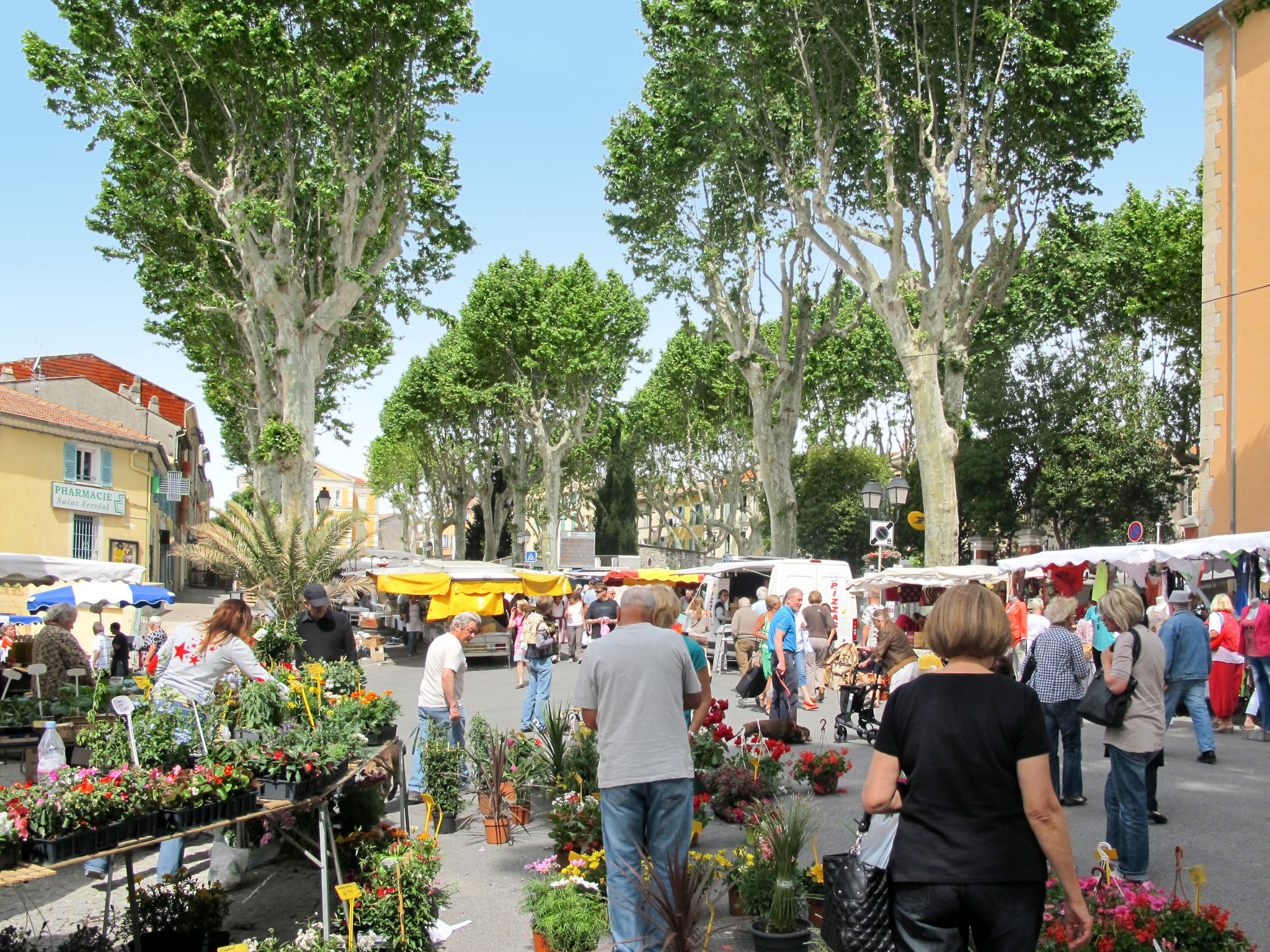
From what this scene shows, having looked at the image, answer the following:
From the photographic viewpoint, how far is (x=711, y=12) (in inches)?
846

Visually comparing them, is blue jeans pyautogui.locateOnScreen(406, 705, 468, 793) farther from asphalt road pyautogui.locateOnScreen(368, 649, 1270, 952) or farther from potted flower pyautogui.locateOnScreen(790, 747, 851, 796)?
potted flower pyautogui.locateOnScreen(790, 747, 851, 796)

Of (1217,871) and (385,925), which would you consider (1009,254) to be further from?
(385,925)

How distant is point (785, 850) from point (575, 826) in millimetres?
1493

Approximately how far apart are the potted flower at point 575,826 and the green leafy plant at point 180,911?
1959 millimetres

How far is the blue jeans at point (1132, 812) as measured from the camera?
18.7ft

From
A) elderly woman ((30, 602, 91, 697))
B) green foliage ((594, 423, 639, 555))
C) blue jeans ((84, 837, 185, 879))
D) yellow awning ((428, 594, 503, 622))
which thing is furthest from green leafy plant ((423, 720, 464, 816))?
green foliage ((594, 423, 639, 555))

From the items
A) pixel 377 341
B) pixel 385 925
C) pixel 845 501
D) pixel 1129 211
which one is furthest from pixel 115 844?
pixel 845 501

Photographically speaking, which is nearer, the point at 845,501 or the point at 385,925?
the point at 385,925

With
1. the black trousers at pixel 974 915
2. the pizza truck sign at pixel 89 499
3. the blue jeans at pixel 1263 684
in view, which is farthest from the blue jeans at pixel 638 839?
the pizza truck sign at pixel 89 499

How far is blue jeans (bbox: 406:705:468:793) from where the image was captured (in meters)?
7.94

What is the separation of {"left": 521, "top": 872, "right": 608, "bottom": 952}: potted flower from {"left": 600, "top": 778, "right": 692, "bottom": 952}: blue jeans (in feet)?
1.41

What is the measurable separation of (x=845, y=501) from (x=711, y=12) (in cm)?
2739

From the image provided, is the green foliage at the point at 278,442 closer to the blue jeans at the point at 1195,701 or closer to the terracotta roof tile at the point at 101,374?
the blue jeans at the point at 1195,701

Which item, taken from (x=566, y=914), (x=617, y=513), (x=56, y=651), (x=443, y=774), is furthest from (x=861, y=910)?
(x=617, y=513)
